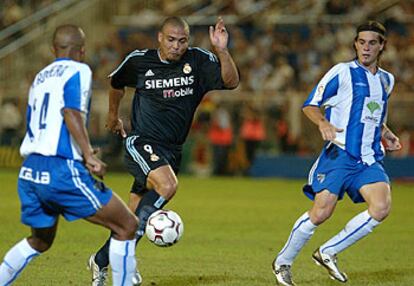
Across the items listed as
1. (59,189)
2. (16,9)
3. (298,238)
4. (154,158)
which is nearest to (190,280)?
(298,238)

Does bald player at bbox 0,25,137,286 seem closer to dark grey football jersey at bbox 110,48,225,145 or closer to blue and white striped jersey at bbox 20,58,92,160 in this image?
blue and white striped jersey at bbox 20,58,92,160

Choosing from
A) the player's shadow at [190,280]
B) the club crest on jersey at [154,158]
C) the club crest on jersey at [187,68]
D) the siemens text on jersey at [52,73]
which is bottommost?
the player's shadow at [190,280]

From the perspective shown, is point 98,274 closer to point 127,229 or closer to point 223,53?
point 127,229

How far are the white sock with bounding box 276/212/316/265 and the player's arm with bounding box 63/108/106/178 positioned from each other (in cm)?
253

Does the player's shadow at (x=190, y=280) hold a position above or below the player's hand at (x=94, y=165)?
below

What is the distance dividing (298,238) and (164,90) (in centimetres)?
186

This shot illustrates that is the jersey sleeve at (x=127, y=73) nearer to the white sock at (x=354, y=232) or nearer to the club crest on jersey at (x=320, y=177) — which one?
the club crest on jersey at (x=320, y=177)

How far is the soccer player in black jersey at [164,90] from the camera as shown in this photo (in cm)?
873

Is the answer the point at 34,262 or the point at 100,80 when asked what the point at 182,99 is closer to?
the point at 34,262

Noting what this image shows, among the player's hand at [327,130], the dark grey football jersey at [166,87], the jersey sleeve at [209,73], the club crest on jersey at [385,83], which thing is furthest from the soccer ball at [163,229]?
the club crest on jersey at [385,83]

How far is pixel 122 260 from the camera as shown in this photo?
6.98m

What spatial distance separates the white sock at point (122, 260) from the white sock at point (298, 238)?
6.62 ft

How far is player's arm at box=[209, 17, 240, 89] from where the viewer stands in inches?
333

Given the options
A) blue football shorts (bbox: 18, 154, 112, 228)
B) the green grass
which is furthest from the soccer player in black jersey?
blue football shorts (bbox: 18, 154, 112, 228)
